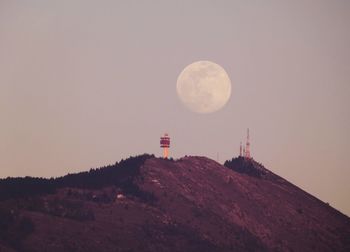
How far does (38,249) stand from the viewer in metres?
200

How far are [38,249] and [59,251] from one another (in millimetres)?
5056

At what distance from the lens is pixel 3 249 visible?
193 metres

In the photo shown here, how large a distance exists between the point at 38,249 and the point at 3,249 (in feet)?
32.4

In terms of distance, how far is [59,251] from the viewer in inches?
7849

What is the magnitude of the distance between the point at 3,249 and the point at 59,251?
13.8 metres
